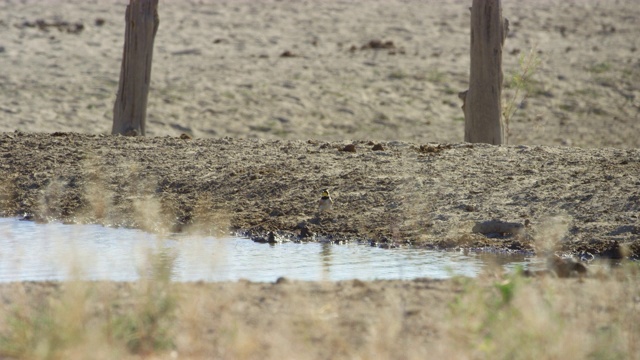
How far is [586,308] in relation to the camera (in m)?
5.38

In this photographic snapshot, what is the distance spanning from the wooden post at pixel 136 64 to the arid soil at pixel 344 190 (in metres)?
0.95

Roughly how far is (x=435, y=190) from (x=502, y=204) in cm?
65

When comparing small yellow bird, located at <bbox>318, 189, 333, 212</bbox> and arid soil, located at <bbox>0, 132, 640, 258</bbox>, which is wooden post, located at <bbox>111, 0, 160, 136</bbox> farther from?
small yellow bird, located at <bbox>318, 189, 333, 212</bbox>

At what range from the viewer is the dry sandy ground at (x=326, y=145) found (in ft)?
18.4

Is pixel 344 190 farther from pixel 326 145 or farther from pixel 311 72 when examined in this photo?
pixel 311 72

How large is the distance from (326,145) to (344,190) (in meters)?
1.63

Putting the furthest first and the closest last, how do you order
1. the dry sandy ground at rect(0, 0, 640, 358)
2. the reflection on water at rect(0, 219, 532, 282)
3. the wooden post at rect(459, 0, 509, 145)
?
1. the wooden post at rect(459, 0, 509, 145)
2. the reflection on water at rect(0, 219, 532, 282)
3. the dry sandy ground at rect(0, 0, 640, 358)

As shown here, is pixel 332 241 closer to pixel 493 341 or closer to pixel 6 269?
pixel 6 269

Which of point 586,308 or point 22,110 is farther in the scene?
point 22,110

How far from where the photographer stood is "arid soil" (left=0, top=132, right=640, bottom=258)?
8.40m

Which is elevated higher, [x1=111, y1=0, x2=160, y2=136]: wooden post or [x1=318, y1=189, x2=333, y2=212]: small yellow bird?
[x1=111, y1=0, x2=160, y2=136]: wooden post

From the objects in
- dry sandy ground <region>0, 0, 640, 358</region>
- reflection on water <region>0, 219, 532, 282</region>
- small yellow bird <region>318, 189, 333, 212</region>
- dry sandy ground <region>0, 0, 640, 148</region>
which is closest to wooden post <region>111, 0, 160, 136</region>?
dry sandy ground <region>0, 0, 640, 358</region>

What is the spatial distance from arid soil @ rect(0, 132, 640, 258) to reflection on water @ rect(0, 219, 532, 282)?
34 centimetres

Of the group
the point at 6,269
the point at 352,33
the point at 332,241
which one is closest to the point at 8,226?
the point at 6,269
